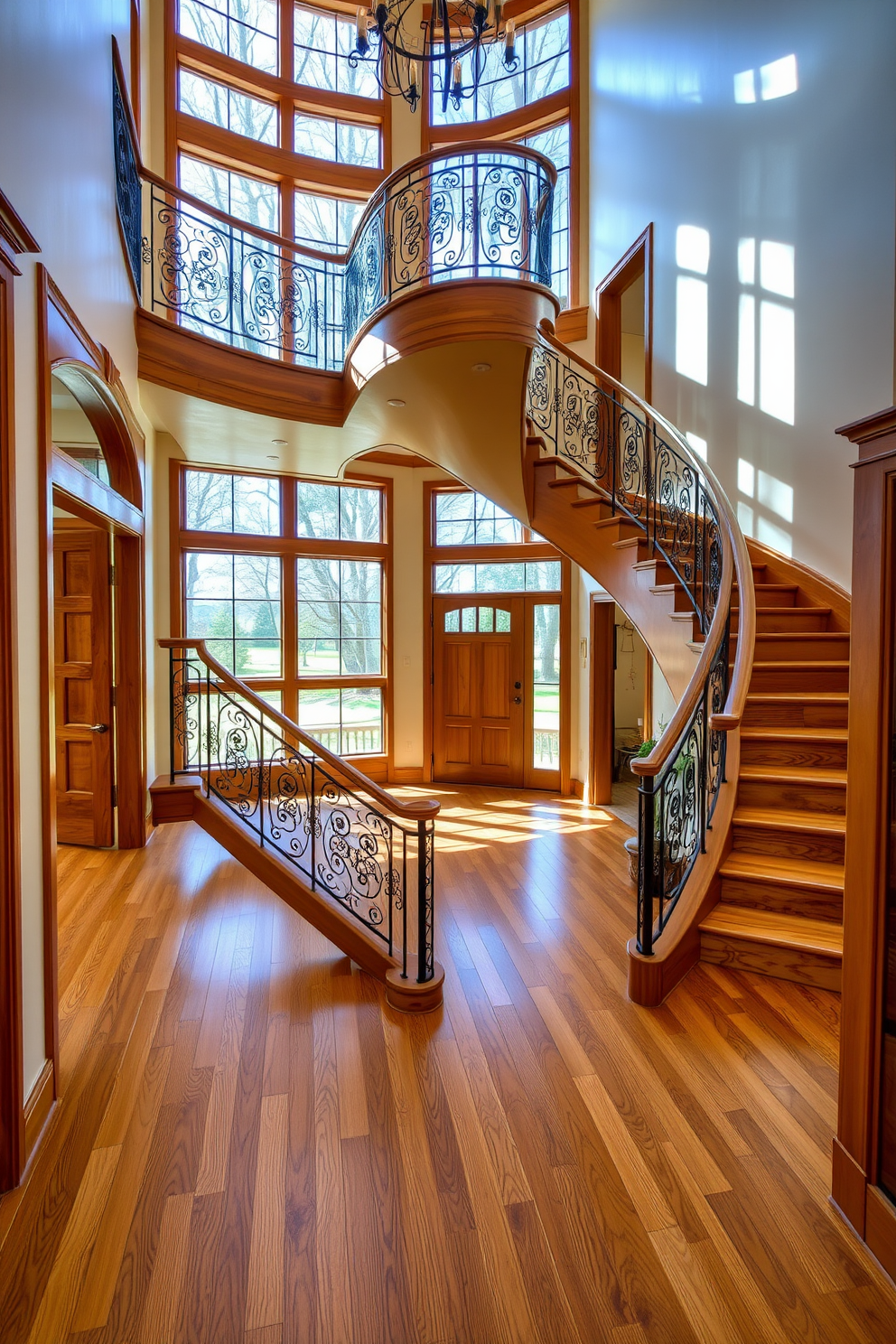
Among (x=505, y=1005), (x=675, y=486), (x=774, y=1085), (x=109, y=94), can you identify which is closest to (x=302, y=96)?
(x=109, y=94)

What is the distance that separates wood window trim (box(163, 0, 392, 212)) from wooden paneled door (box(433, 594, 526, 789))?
466cm

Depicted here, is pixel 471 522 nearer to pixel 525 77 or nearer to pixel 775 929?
pixel 525 77

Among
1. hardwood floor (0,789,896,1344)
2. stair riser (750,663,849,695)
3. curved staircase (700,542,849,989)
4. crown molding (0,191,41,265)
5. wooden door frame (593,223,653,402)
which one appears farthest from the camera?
wooden door frame (593,223,653,402)

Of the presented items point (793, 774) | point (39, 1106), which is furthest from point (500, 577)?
point (39, 1106)

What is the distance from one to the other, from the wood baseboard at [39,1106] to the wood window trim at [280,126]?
7.76 metres

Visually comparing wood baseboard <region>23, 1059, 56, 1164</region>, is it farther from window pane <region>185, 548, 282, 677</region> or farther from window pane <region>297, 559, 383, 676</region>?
window pane <region>297, 559, 383, 676</region>

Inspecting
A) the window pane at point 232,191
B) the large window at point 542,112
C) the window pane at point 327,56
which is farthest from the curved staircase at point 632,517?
the window pane at point 327,56

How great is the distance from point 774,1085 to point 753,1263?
81 centimetres

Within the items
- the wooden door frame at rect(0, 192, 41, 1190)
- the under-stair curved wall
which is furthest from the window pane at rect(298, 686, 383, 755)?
the wooden door frame at rect(0, 192, 41, 1190)

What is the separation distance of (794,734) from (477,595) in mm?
4595

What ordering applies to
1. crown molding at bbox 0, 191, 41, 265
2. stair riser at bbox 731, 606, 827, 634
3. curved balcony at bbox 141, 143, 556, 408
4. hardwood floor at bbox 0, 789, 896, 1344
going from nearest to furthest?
hardwood floor at bbox 0, 789, 896, 1344, crown molding at bbox 0, 191, 41, 265, stair riser at bbox 731, 606, 827, 634, curved balcony at bbox 141, 143, 556, 408

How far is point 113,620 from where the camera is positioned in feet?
16.8

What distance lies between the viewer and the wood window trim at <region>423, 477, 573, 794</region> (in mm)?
7387

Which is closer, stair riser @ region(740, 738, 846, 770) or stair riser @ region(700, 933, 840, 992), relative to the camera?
stair riser @ region(700, 933, 840, 992)
